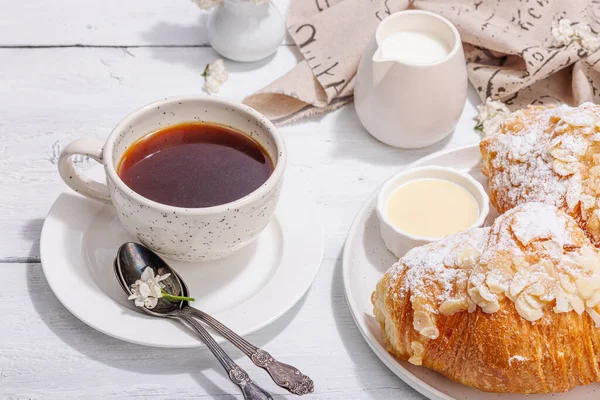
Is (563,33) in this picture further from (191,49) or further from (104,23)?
(104,23)

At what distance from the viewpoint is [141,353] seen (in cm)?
127

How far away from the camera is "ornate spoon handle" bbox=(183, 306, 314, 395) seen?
116 cm

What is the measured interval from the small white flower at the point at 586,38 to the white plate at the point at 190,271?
850 millimetres

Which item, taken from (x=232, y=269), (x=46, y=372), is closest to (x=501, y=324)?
(x=232, y=269)

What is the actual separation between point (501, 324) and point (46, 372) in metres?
0.76

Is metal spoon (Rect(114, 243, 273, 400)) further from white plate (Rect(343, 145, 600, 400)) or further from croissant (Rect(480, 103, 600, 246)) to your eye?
croissant (Rect(480, 103, 600, 246))

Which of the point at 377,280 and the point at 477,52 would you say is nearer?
the point at 377,280

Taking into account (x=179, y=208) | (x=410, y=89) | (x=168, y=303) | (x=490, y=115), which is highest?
(x=179, y=208)

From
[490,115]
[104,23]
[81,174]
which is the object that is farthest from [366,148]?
[104,23]

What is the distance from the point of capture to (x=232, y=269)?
1.36 metres

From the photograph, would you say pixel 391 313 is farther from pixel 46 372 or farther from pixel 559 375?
pixel 46 372

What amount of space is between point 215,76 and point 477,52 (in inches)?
27.2

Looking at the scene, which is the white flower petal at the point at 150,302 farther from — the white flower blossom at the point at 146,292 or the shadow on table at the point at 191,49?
the shadow on table at the point at 191,49

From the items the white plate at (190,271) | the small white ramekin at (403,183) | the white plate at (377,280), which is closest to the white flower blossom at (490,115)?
the white plate at (377,280)
